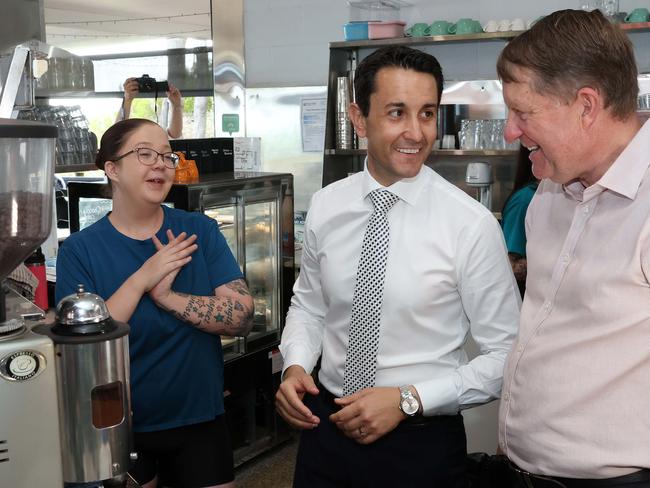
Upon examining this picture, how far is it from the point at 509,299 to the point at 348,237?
0.47 meters

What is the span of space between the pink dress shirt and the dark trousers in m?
0.35

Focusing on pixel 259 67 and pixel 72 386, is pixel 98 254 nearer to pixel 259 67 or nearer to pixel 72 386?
pixel 72 386

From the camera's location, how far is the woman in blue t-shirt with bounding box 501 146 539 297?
3.51m

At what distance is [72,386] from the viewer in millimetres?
1367

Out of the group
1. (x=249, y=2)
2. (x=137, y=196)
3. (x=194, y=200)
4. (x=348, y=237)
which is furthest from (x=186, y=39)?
(x=348, y=237)

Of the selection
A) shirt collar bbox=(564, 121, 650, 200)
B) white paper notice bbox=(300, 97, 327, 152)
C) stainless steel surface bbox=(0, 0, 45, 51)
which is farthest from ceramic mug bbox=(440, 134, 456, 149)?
shirt collar bbox=(564, 121, 650, 200)

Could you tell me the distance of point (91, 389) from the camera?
1.39 m

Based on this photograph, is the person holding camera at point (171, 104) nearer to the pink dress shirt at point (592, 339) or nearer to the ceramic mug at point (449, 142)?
the ceramic mug at point (449, 142)

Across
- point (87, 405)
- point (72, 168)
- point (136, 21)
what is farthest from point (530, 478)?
point (136, 21)

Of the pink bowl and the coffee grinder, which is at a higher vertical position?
the pink bowl

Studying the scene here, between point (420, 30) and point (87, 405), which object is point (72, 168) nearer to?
point (420, 30)

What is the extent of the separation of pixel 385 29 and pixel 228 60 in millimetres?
1426

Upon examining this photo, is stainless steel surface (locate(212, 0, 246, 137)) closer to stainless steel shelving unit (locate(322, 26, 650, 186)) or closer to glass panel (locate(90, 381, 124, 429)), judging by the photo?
stainless steel shelving unit (locate(322, 26, 650, 186))

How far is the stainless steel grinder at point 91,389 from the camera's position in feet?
4.48
